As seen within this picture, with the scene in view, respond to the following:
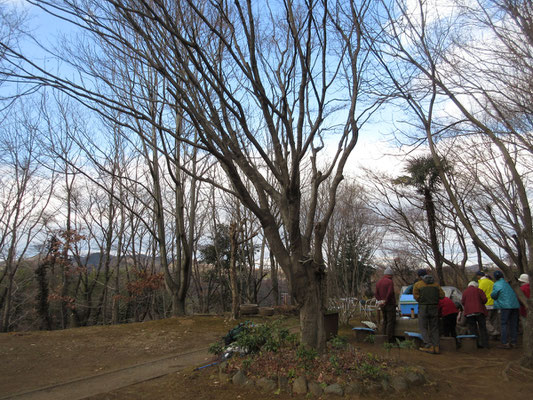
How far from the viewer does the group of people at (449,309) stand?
627 centimetres

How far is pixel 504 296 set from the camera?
6.71m

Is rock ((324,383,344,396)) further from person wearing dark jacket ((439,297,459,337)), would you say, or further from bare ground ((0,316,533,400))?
person wearing dark jacket ((439,297,459,337))

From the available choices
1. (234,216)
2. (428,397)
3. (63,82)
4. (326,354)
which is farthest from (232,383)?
(234,216)

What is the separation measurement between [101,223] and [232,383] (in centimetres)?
1919

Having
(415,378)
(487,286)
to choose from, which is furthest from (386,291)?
(415,378)

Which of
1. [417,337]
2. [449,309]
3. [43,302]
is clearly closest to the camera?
[417,337]

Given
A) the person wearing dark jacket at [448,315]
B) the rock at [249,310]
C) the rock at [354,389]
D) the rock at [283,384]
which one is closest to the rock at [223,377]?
the rock at [283,384]

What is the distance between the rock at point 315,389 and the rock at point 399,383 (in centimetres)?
83

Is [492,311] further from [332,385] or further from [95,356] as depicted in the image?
[95,356]

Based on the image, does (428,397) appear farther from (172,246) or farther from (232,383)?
(172,246)

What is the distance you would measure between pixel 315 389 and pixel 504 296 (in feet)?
16.0

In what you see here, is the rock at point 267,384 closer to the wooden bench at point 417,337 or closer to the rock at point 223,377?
the rock at point 223,377

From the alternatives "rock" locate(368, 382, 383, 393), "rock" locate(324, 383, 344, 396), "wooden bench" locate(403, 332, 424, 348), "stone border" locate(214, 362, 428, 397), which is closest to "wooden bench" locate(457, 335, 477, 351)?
"wooden bench" locate(403, 332, 424, 348)

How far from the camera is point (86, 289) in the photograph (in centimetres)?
1986
